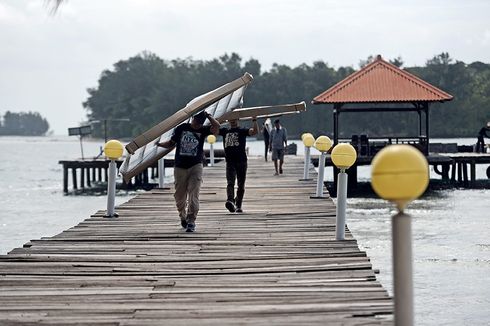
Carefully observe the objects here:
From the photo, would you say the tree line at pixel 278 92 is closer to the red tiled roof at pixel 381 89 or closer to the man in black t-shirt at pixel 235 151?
the red tiled roof at pixel 381 89

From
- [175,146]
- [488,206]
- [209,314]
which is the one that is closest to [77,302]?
[209,314]

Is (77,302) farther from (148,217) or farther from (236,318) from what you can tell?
(148,217)

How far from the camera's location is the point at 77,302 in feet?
24.3

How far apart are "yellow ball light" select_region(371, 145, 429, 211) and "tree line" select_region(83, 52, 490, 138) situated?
107983mm

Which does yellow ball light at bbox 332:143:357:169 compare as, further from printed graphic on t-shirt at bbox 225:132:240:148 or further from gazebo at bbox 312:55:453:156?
gazebo at bbox 312:55:453:156

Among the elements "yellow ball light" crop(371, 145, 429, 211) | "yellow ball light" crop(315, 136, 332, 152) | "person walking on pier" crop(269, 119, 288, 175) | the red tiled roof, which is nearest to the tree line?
the red tiled roof

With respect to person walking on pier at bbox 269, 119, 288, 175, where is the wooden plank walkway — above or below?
below

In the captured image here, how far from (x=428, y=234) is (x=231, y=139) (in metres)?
9.68

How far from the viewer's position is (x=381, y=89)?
39.4 metres

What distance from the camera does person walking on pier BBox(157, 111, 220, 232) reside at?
1177cm

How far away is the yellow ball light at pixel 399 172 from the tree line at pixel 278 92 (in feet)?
354

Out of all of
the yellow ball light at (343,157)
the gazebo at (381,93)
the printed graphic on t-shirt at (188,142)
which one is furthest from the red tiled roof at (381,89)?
the printed graphic on t-shirt at (188,142)

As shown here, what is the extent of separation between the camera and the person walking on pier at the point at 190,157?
1177 centimetres

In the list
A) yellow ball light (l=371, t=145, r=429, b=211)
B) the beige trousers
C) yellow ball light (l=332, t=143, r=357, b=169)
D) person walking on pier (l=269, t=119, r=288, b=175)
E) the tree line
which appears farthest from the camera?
the tree line
